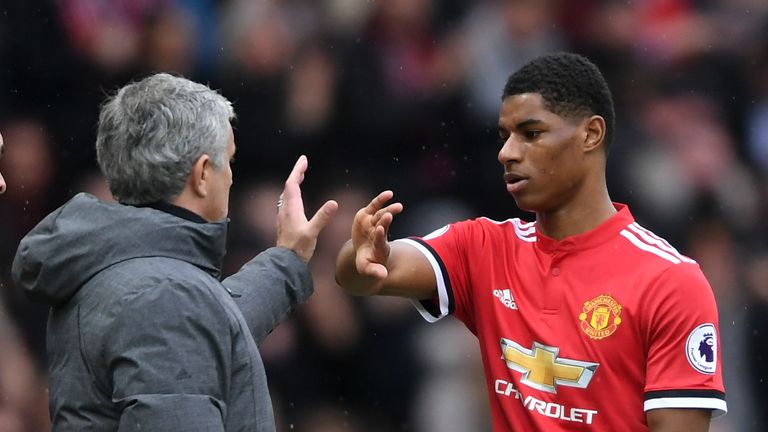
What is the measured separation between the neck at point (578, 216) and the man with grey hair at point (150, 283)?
3.19 ft

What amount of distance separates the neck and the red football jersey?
26mm

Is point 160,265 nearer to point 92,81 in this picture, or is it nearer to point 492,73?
point 92,81

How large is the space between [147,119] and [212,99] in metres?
0.14

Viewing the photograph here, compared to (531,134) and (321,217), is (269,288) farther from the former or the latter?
(531,134)

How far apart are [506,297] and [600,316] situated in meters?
0.28

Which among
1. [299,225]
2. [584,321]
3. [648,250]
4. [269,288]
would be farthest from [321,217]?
[648,250]

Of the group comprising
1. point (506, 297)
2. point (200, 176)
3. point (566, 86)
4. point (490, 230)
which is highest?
point (566, 86)

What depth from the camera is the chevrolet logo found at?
2752 millimetres

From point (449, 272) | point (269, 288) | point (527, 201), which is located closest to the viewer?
point (269, 288)

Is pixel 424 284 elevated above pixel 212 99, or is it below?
below

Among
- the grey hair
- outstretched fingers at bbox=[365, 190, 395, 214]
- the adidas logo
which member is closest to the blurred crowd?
the adidas logo

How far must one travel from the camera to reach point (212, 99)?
229 cm

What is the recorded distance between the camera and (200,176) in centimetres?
224

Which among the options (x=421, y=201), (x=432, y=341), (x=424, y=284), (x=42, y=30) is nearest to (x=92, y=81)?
(x=42, y=30)
